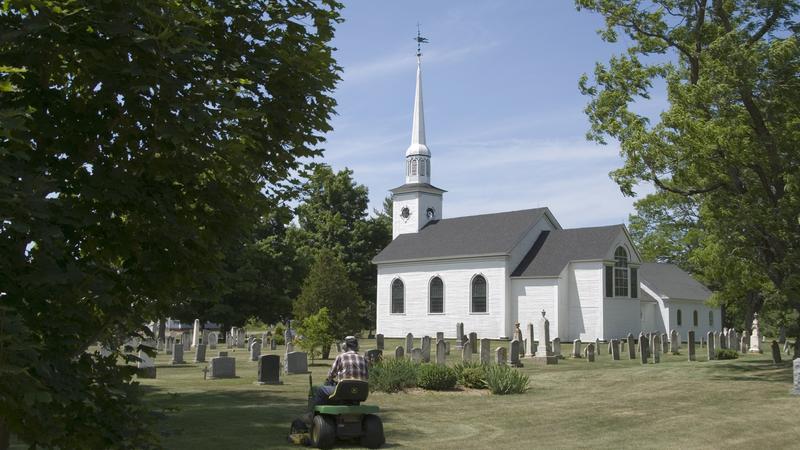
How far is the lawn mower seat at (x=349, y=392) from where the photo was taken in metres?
10.1

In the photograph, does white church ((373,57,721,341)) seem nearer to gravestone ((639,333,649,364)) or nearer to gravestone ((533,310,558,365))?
gravestone ((639,333,649,364))

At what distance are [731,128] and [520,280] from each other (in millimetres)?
28290

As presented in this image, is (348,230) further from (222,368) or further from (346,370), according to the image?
(346,370)

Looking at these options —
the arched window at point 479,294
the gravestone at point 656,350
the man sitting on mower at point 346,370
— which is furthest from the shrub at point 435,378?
the arched window at point 479,294

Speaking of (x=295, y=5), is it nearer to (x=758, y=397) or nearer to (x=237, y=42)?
(x=237, y=42)

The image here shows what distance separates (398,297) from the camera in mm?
54438

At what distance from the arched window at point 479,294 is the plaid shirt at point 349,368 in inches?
1546

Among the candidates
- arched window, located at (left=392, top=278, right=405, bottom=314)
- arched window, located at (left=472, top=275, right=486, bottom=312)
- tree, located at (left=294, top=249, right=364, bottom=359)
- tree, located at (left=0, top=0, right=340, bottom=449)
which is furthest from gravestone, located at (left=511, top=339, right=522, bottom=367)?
arched window, located at (left=392, top=278, right=405, bottom=314)

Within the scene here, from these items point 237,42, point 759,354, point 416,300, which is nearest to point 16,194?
point 237,42

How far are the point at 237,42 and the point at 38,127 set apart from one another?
64.8 inches

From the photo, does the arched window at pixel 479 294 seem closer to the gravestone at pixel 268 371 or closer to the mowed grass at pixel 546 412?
the mowed grass at pixel 546 412

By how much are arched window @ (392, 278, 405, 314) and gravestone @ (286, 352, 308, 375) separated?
31752mm

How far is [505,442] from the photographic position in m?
11.4

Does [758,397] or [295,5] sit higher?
[295,5]
